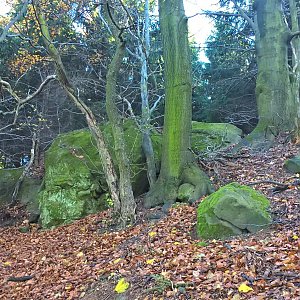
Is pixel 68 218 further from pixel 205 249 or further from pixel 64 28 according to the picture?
pixel 64 28

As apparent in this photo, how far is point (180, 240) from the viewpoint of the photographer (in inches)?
237

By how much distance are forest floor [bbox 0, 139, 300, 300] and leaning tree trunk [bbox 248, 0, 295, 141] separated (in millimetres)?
1822

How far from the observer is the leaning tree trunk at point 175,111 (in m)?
8.55

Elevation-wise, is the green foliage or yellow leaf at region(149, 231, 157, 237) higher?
the green foliage

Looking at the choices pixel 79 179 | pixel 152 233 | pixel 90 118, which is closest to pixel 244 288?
pixel 152 233

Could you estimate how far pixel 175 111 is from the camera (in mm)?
8734

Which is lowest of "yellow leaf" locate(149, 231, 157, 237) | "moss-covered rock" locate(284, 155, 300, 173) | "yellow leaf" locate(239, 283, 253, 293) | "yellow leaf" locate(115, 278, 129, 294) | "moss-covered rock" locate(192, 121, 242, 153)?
"yellow leaf" locate(115, 278, 129, 294)

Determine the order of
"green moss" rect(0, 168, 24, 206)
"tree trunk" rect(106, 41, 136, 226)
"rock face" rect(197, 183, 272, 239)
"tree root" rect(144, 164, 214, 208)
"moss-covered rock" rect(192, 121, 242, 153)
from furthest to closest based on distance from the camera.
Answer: "green moss" rect(0, 168, 24, 206) < "moss-covered rock" rect(192, 121, 242, 153) < "tree root" rect(144, 164, 214, 208) < "tree trunk" rect(106, 41, 136, 226) < "rock face" rect(197, 183, 272, 239)

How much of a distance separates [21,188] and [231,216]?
876 centimetres

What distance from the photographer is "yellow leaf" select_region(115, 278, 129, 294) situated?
4.71 m

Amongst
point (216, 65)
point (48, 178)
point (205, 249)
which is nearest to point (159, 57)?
point (216, 65)

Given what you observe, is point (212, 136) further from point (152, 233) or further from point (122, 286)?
point (122, 286)

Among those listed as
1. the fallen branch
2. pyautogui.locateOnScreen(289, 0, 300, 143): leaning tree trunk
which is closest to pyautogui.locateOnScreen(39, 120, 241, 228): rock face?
pyautogui.locateOnScreen(289, 0, 300, 143): leaning tree trunk

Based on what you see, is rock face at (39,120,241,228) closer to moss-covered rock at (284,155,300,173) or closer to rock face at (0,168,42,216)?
rock face at (0,168,42,216)
